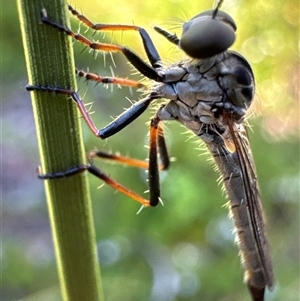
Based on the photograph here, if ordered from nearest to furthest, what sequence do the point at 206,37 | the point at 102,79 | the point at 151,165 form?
1. the point at 206,37
2. the point at 102,79
3. the point at 151,165

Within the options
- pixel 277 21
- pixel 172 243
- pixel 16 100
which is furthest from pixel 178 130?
pixel 16 100

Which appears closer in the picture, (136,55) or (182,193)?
(136,55)

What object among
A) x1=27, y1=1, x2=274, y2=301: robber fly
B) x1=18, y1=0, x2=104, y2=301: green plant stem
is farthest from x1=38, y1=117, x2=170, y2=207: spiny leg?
x1=18, y1=0, x2=104, y2=301: green plant stem

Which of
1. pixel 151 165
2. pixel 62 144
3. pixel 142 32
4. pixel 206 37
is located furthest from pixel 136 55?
pixel 62 144

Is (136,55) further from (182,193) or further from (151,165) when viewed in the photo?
(182,193)

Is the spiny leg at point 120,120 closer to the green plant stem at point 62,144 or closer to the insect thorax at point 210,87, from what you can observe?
the insect thorax at point 210,87

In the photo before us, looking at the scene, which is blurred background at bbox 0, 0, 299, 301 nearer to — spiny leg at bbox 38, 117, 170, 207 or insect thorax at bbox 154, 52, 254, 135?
spiny leg at bbox 38, 117, 170, 207
